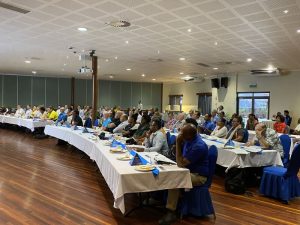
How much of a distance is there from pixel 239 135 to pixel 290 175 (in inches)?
77.5

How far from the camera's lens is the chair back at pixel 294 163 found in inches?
179

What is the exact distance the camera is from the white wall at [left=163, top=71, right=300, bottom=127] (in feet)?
45.2

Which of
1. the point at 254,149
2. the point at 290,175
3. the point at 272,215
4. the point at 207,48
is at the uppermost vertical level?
the point at 207,48

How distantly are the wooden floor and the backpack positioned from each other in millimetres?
147

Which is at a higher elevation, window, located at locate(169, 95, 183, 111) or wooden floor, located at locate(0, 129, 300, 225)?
window, located at locate(169, 95, 183, 111)

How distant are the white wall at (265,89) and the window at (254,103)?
0.73 feet

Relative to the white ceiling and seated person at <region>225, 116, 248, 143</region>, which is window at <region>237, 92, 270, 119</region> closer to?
the white ceiling

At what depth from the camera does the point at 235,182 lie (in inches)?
198

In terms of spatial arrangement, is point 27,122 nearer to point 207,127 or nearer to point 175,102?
point 207,127

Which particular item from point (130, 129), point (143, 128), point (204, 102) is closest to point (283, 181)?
point (143, 128)

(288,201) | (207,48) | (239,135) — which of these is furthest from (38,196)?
(207,48)

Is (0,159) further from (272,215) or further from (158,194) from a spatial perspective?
(272,215)

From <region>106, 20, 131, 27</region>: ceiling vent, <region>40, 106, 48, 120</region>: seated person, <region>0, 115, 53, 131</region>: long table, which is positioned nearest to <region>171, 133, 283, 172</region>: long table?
<region>106, 20, 131, 27</region>: ceiling vent

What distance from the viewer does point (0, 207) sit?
13.2ft
